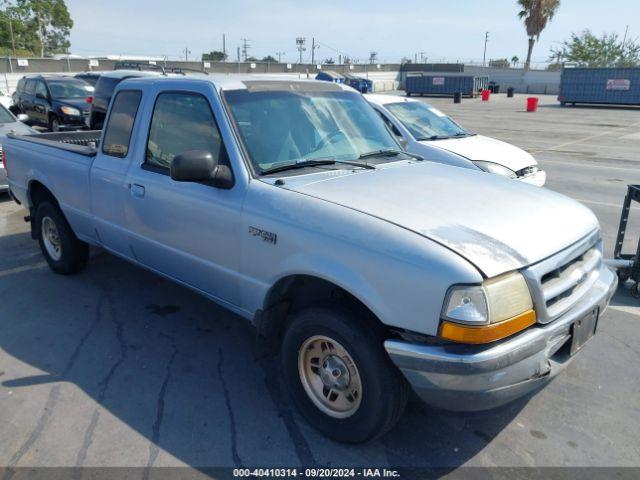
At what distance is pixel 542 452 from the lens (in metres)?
2.90

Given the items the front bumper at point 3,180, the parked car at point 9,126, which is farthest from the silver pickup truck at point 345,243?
the parked car at point 9,126

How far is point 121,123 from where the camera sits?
429 centimetres

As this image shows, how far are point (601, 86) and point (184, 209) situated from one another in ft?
126

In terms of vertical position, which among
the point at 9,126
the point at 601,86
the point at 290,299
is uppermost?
the point at 601,86

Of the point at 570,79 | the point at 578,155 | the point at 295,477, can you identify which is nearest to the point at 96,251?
the point at 295,477

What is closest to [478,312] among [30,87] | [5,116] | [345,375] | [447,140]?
[345,375]

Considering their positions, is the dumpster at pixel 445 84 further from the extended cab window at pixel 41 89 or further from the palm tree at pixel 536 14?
the extended cab window at pixel 41 89

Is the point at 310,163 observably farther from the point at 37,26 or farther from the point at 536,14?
the point at 37,26

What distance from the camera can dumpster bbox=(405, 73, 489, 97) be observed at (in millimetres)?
43812

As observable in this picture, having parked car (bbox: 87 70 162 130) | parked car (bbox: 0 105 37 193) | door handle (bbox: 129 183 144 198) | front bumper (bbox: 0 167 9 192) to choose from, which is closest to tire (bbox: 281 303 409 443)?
door handle (bbox: 129 183 144 198)

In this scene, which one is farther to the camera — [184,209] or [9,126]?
[9,126]

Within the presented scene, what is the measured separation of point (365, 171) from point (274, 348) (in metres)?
1.34

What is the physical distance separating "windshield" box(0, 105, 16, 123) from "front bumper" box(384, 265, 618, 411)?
380 inches

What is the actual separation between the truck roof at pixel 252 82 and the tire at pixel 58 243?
179 centimetres
